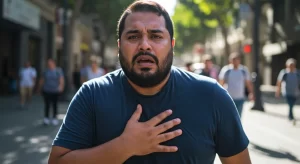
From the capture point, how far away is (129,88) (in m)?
2.06

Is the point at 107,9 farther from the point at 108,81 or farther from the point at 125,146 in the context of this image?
the point at 125,146

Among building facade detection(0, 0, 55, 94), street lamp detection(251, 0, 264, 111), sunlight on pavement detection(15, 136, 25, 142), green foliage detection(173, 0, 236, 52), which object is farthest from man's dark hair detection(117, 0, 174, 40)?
green foliage detection(173, 0, 236, 52)

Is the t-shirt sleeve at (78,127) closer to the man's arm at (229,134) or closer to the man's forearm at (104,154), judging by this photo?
the man's forearm at (104,154)

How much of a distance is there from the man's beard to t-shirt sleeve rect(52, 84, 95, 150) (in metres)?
0.20

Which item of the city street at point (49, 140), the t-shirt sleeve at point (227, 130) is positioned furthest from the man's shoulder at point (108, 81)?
the city street at point (49, 140)

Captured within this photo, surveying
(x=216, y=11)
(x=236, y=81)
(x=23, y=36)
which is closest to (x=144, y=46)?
(x=236, y=81)

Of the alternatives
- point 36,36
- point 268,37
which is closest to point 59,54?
point 36,36

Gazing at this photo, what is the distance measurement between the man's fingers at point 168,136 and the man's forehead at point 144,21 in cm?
46

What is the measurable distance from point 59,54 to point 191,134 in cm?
3404

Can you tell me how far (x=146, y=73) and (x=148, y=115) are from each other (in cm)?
19

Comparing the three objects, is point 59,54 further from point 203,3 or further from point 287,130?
point 287,130

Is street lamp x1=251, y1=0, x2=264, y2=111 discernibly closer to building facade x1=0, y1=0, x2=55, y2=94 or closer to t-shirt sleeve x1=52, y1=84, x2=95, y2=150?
building facade x1=0, y1=0, x2=55, y2=94

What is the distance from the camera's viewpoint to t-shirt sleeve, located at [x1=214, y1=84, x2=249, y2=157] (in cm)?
202

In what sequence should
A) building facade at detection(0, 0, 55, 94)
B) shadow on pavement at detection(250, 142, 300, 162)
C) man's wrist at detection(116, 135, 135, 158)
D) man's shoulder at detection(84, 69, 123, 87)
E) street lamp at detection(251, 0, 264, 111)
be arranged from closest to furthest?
man's wrist at detection(116, 135, 135, 158) < man's shoulder at detection(84, 69, 123, 87) < shadow on pavement at detection(250, 142, 300, 162) < street lamp at detection(251, 0, 264, 111) < building facade at detection(0, 0, 55, 94)
